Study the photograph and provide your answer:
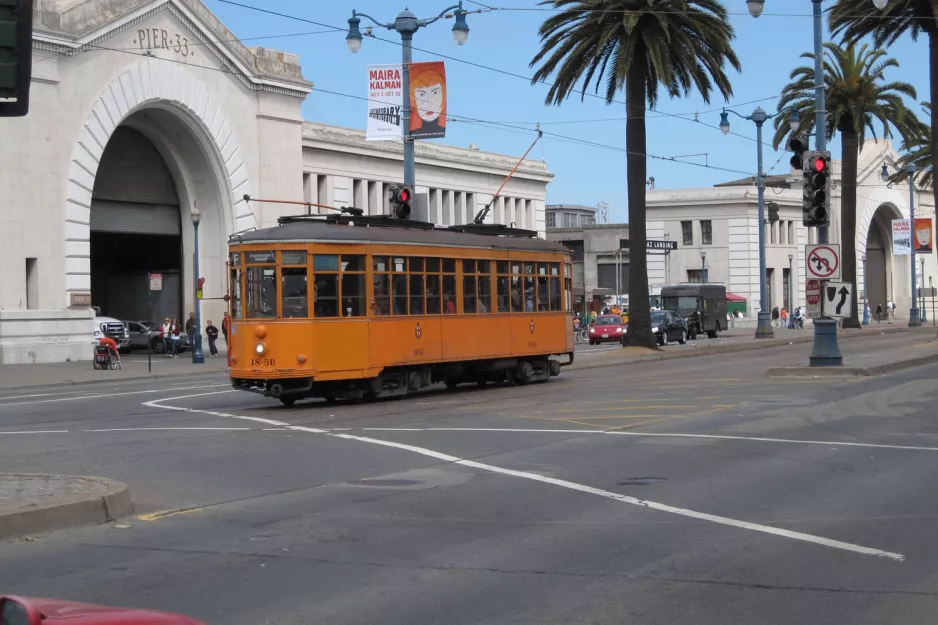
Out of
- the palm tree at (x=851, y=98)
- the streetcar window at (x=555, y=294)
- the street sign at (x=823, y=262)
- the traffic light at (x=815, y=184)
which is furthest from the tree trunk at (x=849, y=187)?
the streetcar window at (x=555, y=294)

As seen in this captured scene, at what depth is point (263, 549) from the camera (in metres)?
9.06

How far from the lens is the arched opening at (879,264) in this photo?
10038cm

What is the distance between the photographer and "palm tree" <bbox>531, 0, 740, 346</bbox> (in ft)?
124

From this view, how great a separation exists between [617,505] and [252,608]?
4.58 m

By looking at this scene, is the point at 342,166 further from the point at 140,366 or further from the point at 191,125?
the point at 140,366

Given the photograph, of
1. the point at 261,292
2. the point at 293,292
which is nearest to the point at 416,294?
the point at 293,292

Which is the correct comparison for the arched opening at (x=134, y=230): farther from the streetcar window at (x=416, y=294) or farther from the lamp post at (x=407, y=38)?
the streetcar window at (x=416, y=294)

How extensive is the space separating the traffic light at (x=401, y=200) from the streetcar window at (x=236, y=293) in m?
7.35

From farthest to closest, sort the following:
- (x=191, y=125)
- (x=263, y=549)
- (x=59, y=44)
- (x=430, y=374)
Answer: (x=191, y=125), (x=59, y=44), (x=430, y=374), (x=263, y=549)

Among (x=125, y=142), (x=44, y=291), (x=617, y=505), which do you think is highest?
(x=125, y=142)

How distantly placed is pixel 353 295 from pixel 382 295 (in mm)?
786

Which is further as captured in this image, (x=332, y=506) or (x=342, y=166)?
(x=342, y=166)

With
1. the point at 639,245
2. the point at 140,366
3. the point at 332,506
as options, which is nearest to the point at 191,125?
the point at 140,366

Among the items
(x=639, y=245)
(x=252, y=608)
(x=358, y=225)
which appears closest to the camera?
(x=252, y=608)
